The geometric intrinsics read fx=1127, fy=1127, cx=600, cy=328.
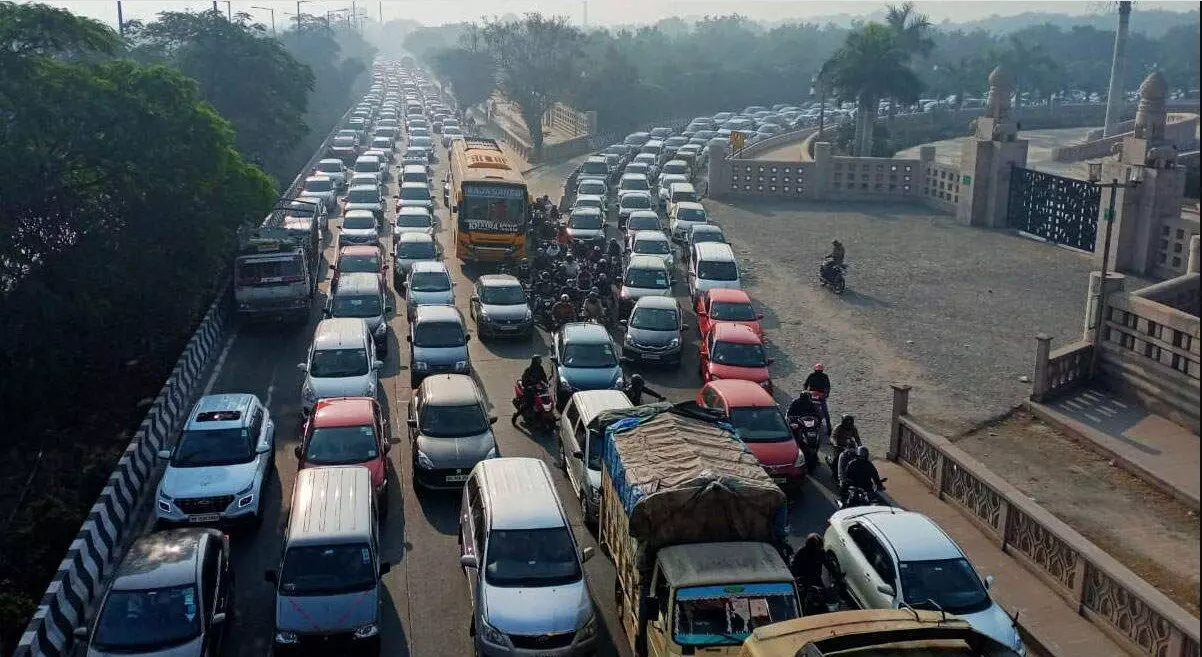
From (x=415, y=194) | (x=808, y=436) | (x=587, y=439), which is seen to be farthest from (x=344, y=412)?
(x=415, y=194)

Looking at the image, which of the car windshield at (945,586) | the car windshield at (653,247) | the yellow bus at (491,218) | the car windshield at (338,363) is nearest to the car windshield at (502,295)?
the car windshield at (338,363)

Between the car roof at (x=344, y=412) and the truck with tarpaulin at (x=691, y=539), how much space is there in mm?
4139

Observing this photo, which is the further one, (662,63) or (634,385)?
(662,63)

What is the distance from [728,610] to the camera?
10.4 meters

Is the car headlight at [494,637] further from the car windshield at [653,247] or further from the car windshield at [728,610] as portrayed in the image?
the car windshield at [653,247]

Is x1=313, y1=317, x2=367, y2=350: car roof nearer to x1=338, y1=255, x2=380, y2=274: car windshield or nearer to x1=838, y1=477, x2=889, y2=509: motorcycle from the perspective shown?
x1=338, y1=255, x2=380, y2=274: car windshield

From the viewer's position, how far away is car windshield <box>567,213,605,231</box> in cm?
3403

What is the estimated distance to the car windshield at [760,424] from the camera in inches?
637

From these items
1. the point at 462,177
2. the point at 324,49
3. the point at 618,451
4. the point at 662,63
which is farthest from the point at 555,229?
the point at 324,49

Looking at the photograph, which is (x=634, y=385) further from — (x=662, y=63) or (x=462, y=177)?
(x=662, y=63)

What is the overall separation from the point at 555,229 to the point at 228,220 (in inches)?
403

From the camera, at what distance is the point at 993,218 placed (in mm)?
37312

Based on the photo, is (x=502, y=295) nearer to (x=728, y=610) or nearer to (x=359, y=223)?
(x=359, y=223)

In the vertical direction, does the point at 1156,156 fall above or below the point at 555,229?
above
